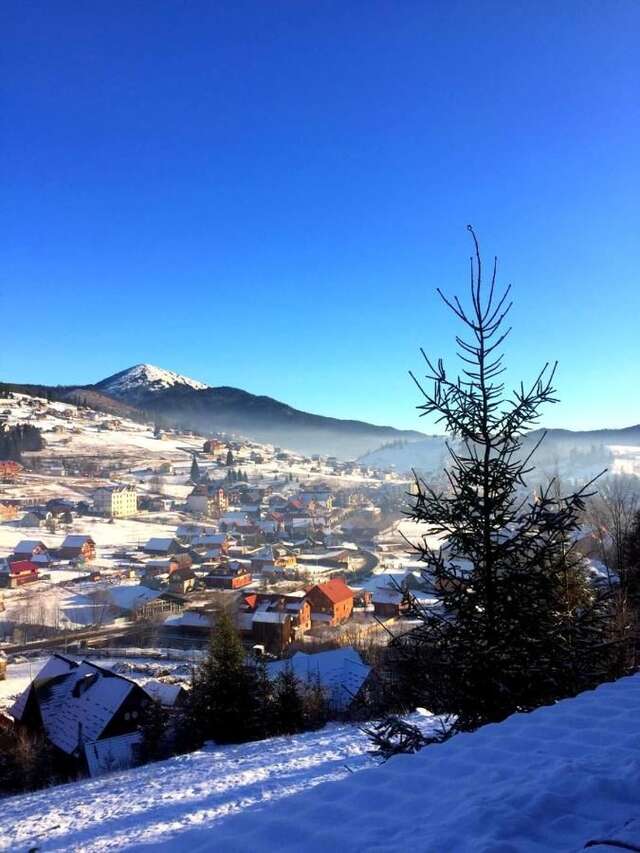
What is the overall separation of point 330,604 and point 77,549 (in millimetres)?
23231

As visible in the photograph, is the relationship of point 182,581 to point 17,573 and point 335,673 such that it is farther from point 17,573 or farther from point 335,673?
point 335,673

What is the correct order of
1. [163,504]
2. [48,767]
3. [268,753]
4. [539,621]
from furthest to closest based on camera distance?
1. [163,504]
2. [48,767]
3. [268,753]
4. [539,621]

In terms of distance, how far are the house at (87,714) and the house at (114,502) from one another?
148 ft

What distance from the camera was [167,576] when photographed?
36688 mm

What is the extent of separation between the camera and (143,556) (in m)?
42.2

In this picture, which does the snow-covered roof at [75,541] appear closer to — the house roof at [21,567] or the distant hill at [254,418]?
the house roof at [21,567]

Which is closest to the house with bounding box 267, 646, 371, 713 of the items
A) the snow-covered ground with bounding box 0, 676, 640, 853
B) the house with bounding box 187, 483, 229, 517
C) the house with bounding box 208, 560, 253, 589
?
the snow-covered ground with bounding box 0, 676, 640, 853

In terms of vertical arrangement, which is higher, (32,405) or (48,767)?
(32,405)

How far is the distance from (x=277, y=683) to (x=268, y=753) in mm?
3499

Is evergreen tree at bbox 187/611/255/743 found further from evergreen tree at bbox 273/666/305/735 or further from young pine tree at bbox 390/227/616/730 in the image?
young pine tree at bbox 390/227/616/730

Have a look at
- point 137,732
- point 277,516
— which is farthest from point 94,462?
point 137,732

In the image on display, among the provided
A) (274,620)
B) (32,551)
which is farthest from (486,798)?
(32,551)

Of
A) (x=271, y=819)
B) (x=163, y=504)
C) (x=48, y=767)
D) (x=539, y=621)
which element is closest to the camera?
(x=271, y=819)

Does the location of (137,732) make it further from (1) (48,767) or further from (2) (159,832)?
(2) (159,832)
